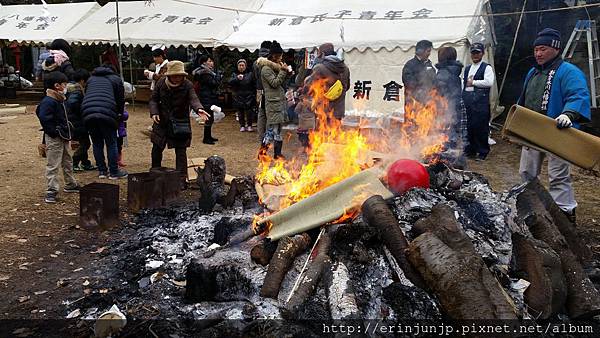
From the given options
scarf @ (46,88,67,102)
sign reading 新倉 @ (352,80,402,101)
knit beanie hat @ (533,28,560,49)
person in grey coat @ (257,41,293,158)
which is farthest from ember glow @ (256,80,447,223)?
sign reading 新倉 @ (352,80,402,101)

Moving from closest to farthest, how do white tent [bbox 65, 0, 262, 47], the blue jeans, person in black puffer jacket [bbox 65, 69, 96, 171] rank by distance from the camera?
the blue jeans, person in black puffer jacket [bbox 65, 69, 96, 171], white tent [bbox 65, 0, 262, 47]

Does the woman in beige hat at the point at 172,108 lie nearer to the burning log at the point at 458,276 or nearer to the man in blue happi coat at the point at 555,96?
the burning log at the point at 458,276

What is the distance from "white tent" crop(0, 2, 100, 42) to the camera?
58.5ft

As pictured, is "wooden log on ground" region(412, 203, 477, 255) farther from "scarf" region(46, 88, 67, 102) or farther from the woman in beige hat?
"scarf" region(46, 88, 67, 102)

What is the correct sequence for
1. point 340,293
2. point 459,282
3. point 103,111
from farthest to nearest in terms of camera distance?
point 103,111, point 340,293, point 459,282

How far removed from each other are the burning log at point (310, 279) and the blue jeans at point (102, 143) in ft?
17.0

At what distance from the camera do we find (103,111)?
8.13 m

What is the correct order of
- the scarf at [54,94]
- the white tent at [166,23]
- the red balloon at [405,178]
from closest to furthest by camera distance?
the red balloon at [405,178] → the scarf at [54,94] → the white tent at [166,23]

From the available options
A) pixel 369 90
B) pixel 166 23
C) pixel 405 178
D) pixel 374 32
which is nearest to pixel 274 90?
pixel 369 90

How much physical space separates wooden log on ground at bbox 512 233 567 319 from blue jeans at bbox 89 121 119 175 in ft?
21.4

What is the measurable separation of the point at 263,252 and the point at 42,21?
698 inches

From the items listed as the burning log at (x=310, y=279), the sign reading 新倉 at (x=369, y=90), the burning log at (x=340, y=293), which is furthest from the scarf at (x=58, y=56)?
the burning log at (x=340, y=293)

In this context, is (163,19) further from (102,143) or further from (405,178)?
(405,178)

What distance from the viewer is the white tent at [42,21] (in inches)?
702
